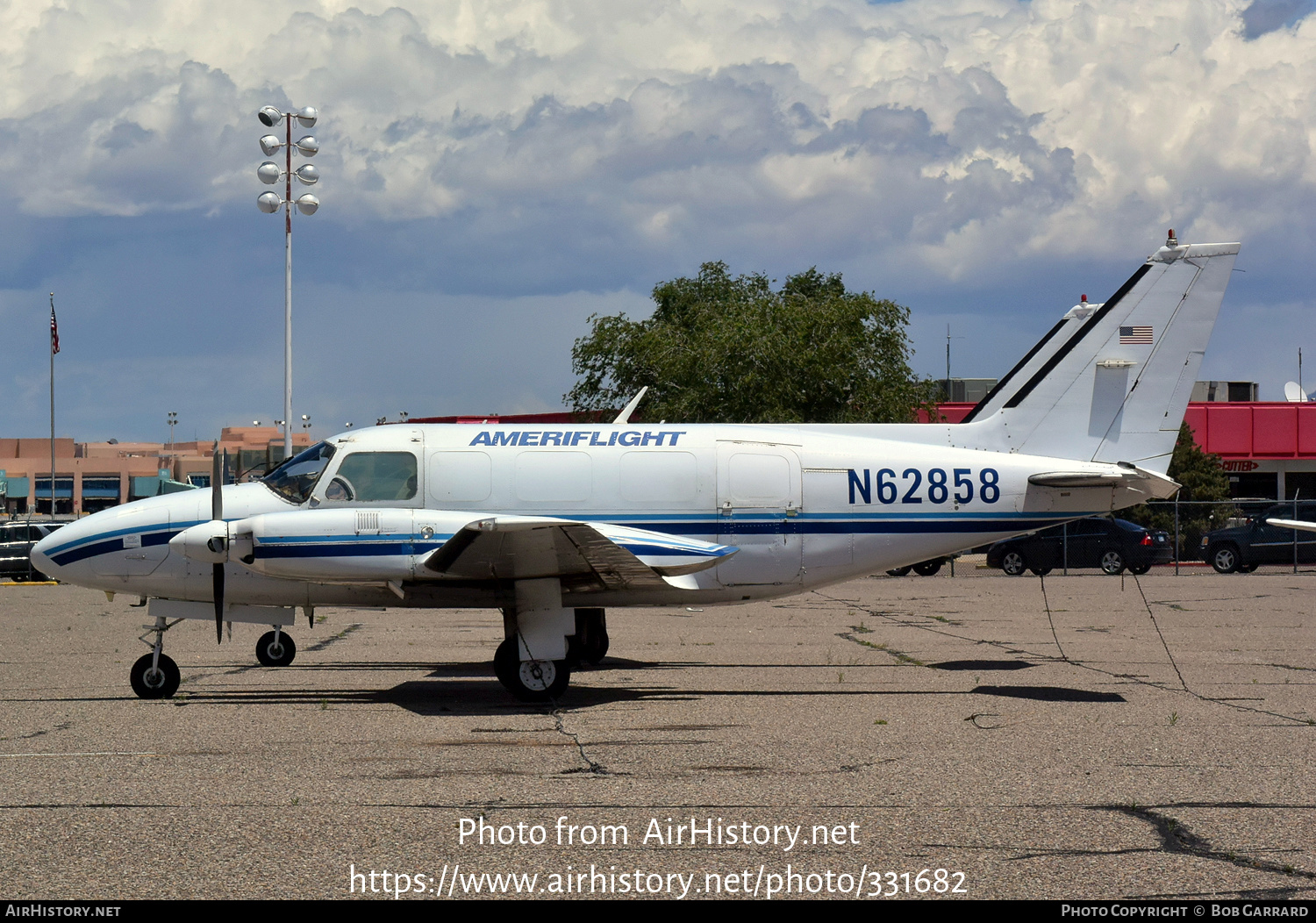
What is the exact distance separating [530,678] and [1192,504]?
29.9 m

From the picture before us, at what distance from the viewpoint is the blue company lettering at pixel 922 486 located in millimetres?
13445

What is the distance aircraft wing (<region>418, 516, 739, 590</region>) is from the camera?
11.0 m

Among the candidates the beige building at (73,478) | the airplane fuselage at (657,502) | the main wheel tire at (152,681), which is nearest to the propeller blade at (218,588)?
the airplane fuselage at (657,502)

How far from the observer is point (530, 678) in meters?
12.0

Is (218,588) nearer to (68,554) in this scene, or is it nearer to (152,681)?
(152,681)

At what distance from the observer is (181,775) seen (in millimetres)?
8445

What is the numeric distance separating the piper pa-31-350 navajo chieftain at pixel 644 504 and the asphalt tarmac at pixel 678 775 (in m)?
1.10

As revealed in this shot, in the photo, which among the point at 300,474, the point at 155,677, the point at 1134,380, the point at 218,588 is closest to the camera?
the point at 218,588

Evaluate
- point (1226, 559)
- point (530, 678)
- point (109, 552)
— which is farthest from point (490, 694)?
point (1226, 559)

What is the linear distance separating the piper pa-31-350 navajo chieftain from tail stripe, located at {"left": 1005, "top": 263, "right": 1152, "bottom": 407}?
2 cm

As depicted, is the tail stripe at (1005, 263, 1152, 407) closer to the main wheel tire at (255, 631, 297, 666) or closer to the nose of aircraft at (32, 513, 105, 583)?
the main wheel tire at (255, 631, 297, 666)

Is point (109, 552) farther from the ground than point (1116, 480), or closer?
closer

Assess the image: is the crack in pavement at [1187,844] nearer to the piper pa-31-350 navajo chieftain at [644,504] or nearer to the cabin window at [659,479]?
the piper pa-31-350 navajo chieftain at [644,504]
